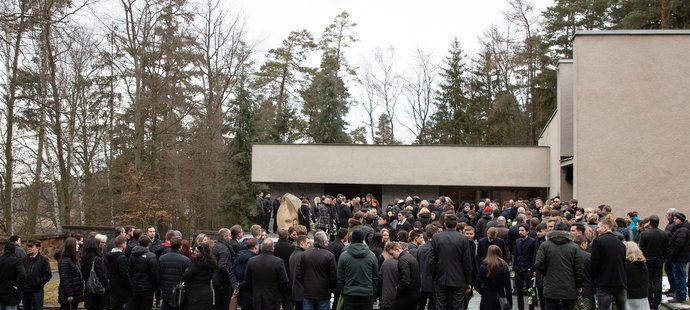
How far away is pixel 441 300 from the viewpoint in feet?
36.6

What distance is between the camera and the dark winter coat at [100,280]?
11.8 m

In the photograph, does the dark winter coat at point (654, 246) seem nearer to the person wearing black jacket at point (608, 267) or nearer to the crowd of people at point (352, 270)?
the crowd of people at point (352, 270)

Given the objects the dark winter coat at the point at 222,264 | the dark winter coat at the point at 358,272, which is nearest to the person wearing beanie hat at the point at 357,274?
the dark winter coat at the point at 358,272

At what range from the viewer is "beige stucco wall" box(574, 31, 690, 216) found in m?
26.1

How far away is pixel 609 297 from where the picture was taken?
35.4 feet

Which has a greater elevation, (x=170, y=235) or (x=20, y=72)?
(x=20, y=72)

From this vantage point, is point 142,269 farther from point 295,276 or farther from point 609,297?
point 609,297

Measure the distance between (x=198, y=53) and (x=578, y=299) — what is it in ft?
92.4

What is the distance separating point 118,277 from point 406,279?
476 centimetres

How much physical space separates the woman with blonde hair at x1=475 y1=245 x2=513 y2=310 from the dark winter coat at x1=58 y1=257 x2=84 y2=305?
6.44 m

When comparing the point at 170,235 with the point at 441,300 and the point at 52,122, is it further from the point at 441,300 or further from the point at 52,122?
the point at 52,122

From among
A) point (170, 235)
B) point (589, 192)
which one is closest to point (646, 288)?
point (170, 235)

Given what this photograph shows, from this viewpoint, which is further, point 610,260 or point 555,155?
point 555,155

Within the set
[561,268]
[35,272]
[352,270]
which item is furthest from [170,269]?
[561,268]
